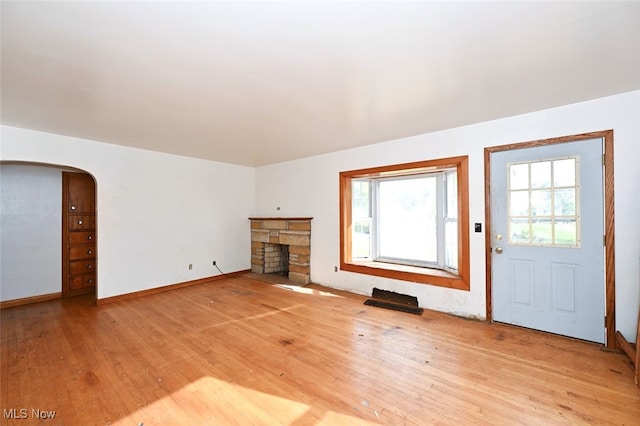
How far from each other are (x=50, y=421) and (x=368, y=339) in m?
2.48

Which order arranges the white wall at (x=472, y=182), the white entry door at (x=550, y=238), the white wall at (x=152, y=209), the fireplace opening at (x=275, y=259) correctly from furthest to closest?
the fireplace opening at (x=275, y=259)
the white wall at (x=152, y=209)
the white entry door at (x=550, y=238)
the white wall at (x=472, y=182)

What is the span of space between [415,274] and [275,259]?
3.27 m

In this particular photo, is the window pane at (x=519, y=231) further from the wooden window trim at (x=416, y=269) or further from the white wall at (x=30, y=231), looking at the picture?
the white wall at (x=30, y=231)

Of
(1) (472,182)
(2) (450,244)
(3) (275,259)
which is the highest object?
(1) (472,182)

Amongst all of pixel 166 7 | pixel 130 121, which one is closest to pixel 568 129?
pixel 166 7

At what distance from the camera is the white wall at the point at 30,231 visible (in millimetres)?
3971

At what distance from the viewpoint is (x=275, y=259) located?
600 centimetres

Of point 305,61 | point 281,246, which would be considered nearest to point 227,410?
point 305,61

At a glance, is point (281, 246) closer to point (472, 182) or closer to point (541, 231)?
point (472, 182)

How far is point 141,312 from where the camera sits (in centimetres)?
360

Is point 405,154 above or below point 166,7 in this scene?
below

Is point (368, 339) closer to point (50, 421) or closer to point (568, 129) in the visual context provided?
point (50, 421)

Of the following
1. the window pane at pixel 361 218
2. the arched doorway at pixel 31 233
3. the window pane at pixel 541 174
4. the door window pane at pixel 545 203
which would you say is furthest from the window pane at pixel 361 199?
the arched doorway at pixel 31 233

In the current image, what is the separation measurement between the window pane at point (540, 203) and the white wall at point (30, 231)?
6.85 meters
